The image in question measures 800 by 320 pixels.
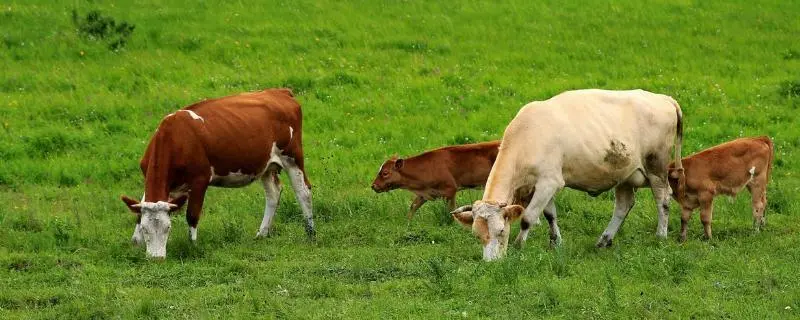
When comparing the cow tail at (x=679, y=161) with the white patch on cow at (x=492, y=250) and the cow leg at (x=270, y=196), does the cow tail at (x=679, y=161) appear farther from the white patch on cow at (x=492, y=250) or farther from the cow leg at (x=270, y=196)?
the cow leg at (x=270, y=196)

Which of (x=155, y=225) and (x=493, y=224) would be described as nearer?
(x=493, y=224)

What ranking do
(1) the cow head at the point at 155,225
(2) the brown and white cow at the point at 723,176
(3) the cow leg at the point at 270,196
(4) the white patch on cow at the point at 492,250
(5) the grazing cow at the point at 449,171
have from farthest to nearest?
(5) the grazing cow at the point at 449,171 < (3) the cow leg at the point at 270,196 < (2) the brown and white cow at the point at 723,176 < (1) the cow head at the point at 155,225 < (4) the white patch on cow at the point at 492,250

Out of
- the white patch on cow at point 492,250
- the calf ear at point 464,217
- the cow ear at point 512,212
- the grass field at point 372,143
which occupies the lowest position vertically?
the grass field at point 372,143

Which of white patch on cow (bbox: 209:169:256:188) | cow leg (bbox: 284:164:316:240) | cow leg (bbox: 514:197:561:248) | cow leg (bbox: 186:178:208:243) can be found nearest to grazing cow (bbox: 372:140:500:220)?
cow leg (bbox: 284:164:316:240)

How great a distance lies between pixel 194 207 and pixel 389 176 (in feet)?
11.8

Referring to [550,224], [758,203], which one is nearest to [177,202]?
[550,224]

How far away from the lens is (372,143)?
2069 cm

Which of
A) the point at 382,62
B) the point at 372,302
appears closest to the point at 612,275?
the point at 372,302

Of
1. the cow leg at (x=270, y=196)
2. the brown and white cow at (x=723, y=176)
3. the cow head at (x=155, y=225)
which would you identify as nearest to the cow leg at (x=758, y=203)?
the brown and white cow at (x=723, y=176)

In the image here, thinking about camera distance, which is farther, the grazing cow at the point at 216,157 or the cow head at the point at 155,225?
the grazing cow at the point at 216,157

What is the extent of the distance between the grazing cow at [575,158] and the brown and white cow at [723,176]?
0.24 m

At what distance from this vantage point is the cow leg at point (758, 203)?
48.4 ft

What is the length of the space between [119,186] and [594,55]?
1084cm

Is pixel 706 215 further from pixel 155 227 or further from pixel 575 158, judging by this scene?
pixel 155 227
